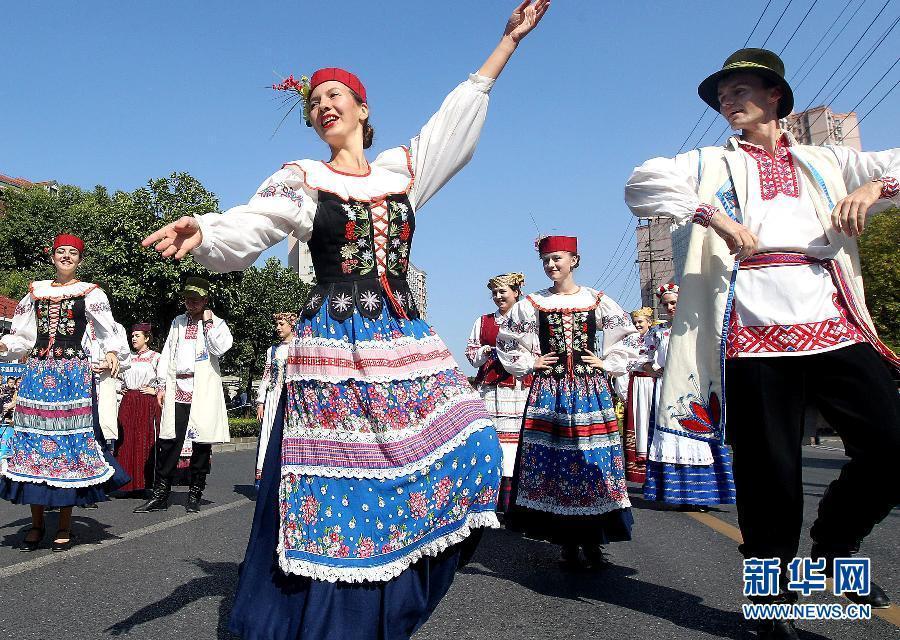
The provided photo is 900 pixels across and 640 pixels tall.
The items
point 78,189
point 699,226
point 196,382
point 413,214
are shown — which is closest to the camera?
point 413,214

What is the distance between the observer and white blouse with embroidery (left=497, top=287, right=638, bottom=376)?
18.6ft

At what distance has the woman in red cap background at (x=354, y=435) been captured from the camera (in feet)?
8.46

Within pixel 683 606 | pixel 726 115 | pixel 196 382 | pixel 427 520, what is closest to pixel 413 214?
pixel 427 520

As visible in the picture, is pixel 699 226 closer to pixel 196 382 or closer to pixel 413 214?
pixel 413 214

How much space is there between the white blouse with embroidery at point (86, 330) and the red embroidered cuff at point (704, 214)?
14.7 ft

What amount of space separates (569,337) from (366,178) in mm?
2953

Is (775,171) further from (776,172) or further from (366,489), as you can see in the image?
(366,489)

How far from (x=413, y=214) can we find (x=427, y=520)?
3.83ft

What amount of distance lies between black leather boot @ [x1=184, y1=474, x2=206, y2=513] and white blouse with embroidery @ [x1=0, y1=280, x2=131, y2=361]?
215cm

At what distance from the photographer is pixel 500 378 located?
7.21 meters

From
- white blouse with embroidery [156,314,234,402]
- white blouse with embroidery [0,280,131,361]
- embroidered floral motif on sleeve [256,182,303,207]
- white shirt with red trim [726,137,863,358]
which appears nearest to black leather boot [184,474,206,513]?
white blouse with embroidery [156,314,234,402]

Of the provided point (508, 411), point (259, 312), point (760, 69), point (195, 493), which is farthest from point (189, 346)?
point (259, 312)

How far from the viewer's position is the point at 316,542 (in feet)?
8.52

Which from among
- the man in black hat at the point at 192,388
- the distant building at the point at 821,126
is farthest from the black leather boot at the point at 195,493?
the distant building at the point at 821,126
